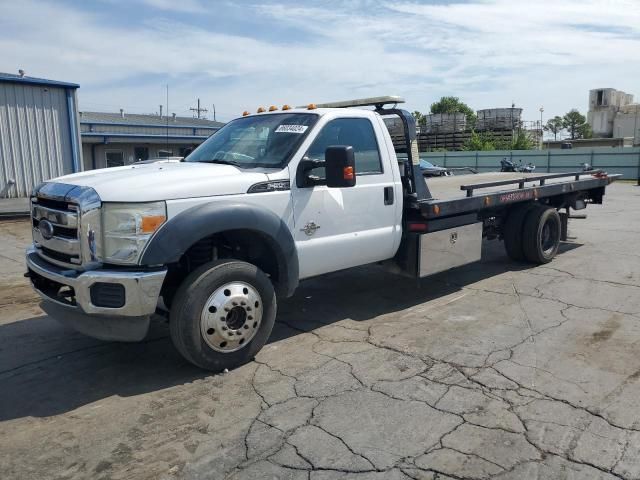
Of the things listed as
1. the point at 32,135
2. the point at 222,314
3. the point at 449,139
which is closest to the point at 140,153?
the point at 32,135

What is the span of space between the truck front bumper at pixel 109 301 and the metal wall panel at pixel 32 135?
13858mm

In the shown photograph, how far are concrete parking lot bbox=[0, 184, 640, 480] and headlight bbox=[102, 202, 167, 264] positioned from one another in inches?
42.3

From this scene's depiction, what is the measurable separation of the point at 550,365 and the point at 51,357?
432 cm

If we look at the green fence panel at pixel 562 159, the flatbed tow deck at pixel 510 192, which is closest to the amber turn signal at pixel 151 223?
the flatbed tow deck at pixel 510 192

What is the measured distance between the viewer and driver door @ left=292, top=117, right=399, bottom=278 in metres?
5.09

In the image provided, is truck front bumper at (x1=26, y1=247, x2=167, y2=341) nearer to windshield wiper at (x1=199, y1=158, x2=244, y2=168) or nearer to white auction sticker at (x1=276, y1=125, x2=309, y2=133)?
windshield wiper at (x1=199, y1=158, x2=244, y2=168)

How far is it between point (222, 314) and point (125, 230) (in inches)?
39.1

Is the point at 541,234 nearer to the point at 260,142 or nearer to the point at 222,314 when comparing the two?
the point at 260,142

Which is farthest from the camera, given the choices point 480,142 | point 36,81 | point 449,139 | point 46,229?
point 449,139

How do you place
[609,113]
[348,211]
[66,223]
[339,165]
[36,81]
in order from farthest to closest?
[609,113] → [36,81] → [348,211] → [339,165] → [66,223]

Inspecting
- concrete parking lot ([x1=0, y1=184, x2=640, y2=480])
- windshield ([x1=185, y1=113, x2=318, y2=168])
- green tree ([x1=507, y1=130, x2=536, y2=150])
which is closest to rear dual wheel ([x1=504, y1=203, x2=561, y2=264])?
concrete parking lot ([x1=0, y1=184, x2=640, y2=480])

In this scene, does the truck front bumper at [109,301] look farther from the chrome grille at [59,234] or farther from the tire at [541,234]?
the tire at [541,234]

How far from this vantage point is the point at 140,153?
27.7m

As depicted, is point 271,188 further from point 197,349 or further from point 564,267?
point 564,267
